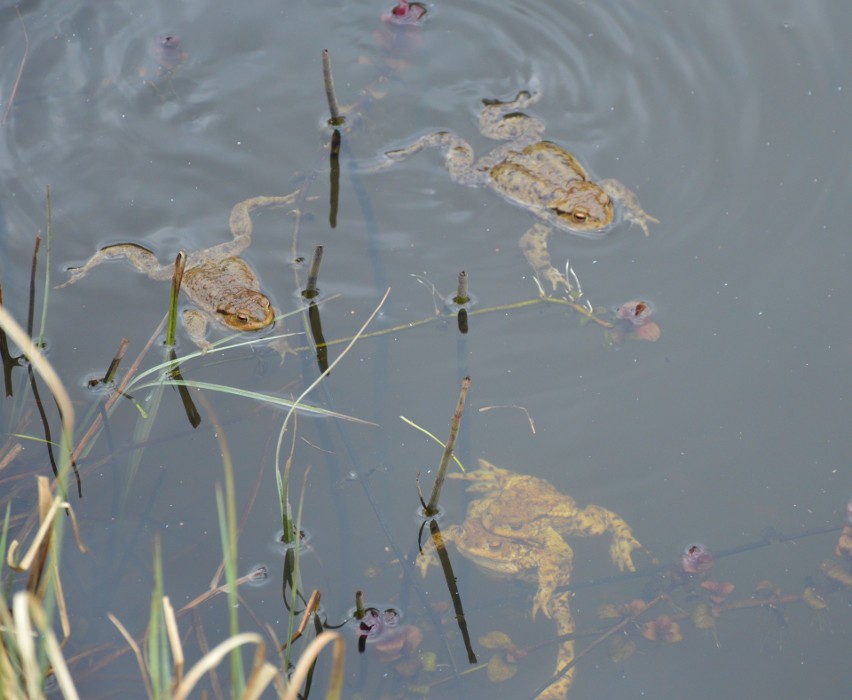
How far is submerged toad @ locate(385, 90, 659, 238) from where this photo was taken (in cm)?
496

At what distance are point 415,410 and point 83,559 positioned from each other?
67.0 inches

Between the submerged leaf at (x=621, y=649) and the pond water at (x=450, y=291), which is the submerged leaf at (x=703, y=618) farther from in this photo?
the submerged leaf at (x=621, y=649)

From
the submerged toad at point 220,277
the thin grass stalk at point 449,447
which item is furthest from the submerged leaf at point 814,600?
the submerged toad at point 220,277

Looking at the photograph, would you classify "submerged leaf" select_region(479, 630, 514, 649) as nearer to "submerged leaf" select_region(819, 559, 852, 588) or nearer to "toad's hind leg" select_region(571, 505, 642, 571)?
"toad's hind leg" select_region(571, 505, 642, 571)

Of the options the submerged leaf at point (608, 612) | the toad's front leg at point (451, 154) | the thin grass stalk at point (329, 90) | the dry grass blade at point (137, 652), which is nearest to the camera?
the dry grass blade at point (137, 652)

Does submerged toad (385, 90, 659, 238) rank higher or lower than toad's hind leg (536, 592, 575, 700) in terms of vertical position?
higher

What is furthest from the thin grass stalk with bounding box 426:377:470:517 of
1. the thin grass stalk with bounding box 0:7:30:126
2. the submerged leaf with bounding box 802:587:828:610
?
the thin grass stalk with bounding box 0:7:30:126

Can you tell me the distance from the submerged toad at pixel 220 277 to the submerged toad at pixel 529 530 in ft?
4.80

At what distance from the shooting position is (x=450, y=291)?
14.9 ft

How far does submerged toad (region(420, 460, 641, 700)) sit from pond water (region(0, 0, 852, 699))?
75 millimetres

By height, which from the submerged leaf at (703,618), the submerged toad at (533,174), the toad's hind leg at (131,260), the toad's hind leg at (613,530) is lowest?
the submerged leaf at (703,618)

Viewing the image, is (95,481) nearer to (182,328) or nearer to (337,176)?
(182,328)

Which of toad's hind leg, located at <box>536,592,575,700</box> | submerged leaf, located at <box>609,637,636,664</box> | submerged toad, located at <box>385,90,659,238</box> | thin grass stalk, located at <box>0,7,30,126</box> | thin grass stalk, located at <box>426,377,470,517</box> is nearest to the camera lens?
thin grass stalk, located at <box>426,377,470,517</box>

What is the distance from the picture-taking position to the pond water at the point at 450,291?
3.65 metres
